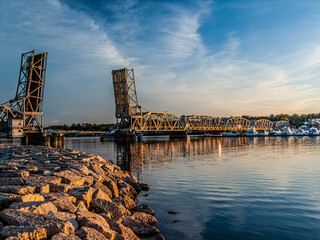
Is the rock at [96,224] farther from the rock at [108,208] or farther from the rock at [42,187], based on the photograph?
the rock at [42,187]

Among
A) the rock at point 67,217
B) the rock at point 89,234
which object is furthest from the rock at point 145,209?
the rock at point 89,234

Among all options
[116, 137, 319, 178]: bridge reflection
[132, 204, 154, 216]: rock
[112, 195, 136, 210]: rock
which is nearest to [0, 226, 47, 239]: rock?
[112, 195, 136, 210]: rock

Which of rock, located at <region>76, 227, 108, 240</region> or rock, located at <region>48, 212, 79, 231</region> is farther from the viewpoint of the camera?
rock, located at <region>48, 212, 79, 231</region>

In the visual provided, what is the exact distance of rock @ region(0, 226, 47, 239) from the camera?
3.42 metres

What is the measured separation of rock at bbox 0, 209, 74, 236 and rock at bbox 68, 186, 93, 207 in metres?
1.74

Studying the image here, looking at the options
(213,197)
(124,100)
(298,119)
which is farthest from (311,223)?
(298,119)

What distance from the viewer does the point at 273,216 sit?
7.14 m

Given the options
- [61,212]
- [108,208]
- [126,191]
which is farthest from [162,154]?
[61,212]

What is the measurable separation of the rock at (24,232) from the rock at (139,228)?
103 inches

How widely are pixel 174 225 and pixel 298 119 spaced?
223508 millimetres

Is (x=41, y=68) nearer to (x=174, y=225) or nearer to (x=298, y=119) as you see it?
(x=174, y=225)

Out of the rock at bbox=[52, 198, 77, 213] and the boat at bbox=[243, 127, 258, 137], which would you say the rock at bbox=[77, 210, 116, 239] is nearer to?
the rock at bbox=[52, 198, 77, 213]

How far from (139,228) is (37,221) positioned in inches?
107

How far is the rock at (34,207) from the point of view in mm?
4239
